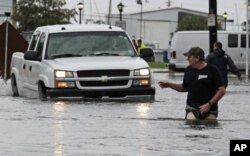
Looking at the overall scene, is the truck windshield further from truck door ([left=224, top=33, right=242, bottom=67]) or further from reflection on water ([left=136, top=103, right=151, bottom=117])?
truck door ([left=224, top=33, right=242, bottom=67])

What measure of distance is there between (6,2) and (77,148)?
191 ft

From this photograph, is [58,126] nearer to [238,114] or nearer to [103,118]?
[103,118]

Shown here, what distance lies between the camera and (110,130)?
12539mm

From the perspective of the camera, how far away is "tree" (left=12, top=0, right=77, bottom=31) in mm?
62100

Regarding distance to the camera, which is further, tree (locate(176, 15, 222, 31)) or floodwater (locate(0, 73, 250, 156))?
tree (locate(176, 15, 222, 31))

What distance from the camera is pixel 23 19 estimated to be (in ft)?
207

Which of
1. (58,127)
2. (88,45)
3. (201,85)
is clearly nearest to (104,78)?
(88,45)

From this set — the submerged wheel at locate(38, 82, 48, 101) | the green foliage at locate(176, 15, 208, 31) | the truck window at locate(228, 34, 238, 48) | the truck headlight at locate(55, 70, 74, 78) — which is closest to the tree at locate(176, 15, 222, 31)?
the green foliage at locate(176, 15, 208, 31)

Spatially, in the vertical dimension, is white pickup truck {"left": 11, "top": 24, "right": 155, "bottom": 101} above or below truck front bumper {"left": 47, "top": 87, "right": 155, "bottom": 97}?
above

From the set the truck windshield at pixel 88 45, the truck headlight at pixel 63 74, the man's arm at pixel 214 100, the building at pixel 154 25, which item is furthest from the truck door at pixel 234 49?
the building at pixel 154 25

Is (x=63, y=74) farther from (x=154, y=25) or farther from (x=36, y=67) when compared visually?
(x=154, y=25)

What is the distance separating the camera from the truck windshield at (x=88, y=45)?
18578mm

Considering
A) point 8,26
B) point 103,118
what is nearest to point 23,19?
point 8,26

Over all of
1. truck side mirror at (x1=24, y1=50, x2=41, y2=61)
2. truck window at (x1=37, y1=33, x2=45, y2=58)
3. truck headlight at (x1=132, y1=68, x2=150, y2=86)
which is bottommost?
truck headlight at (x1=132, y1=68, x2=150, y2=86)
